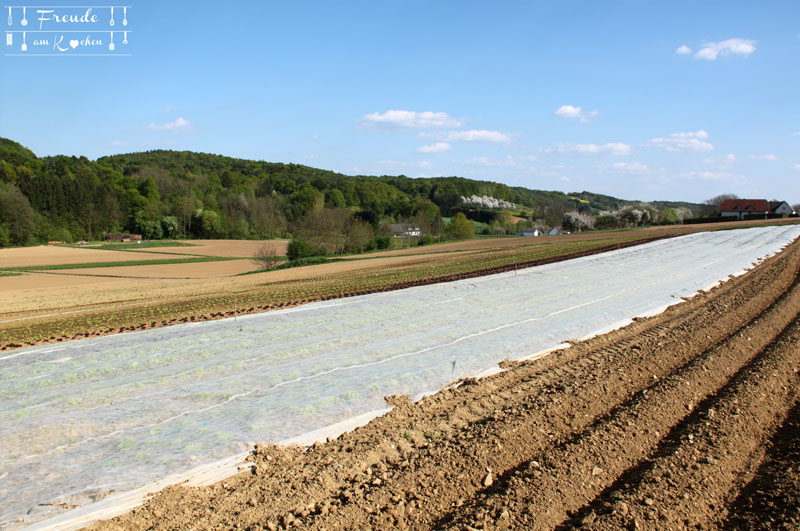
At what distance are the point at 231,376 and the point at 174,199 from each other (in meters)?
96.7

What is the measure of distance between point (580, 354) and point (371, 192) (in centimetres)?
11435

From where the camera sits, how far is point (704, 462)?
435 centimetres

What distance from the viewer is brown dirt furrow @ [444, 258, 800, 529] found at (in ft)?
11.9

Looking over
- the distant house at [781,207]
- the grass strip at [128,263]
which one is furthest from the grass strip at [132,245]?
the distant house at [781,207]

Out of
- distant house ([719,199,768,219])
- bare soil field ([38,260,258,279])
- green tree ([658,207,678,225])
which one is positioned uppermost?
distant house ([719,199,768,219])

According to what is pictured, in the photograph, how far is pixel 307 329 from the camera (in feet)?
32.5

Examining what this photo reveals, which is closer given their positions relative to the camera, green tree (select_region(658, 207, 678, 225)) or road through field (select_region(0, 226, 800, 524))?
road through field (select_region(0, 226, 800, 524))

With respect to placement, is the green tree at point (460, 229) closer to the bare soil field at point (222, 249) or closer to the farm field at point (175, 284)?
the bare soil field at point (222, 249)

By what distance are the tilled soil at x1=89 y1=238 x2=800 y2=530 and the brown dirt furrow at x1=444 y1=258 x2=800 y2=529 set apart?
14mm

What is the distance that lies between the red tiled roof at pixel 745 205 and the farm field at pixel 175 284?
74.2m

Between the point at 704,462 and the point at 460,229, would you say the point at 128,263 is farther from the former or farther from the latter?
the point at 704,462

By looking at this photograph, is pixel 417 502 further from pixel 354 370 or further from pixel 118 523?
pixel 354 370

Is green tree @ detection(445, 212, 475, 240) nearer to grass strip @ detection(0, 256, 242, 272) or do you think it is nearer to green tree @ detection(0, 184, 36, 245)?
grass strip @ detection(0, 256, 242, 272)

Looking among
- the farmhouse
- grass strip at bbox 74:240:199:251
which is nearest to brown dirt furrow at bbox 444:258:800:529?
grass strip at bbox 74:240:199:251
